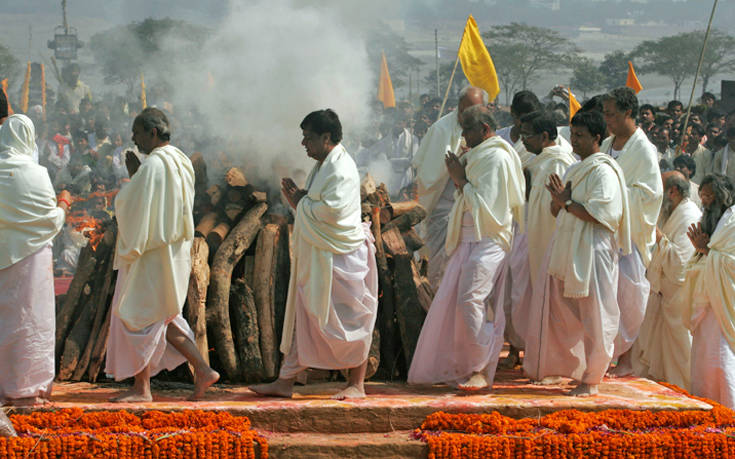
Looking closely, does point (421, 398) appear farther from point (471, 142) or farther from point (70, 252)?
point (70, 252)

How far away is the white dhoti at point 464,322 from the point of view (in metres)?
6.77

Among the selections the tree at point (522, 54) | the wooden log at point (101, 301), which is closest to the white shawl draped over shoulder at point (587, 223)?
the wooden log at point (101, 301)

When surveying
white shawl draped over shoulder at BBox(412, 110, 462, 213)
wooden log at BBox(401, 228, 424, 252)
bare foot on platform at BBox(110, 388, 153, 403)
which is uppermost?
white shawl draped over shoulder at BBox(412, 110, 462, 213)

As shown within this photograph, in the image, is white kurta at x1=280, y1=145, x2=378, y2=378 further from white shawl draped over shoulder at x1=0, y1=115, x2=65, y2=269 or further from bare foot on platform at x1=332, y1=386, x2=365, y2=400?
white shawl draped over shoulder at x1=0, y1=115, x2=65, y2=269

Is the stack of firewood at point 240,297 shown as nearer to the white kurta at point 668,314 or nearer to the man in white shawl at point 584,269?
the man in white shawl at point 584,269

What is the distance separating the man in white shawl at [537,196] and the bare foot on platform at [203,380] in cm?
273

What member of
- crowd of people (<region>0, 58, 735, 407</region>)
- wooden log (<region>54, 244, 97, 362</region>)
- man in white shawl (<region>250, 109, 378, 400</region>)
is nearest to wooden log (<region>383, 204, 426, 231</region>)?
crowd of people (<region>0, 58, 735, 407</region>)

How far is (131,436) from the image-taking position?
5727mm

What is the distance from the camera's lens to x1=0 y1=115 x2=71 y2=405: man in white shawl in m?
6.20

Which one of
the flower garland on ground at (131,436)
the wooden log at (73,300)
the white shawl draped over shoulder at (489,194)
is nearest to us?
the flower garland on ground at (131,436)

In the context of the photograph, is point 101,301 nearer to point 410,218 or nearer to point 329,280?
point 329,280

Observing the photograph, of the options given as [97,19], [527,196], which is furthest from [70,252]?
[97,19]

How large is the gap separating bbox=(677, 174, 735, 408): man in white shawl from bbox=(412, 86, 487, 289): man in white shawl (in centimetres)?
232

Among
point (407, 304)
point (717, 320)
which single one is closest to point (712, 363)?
point (717, 320)
